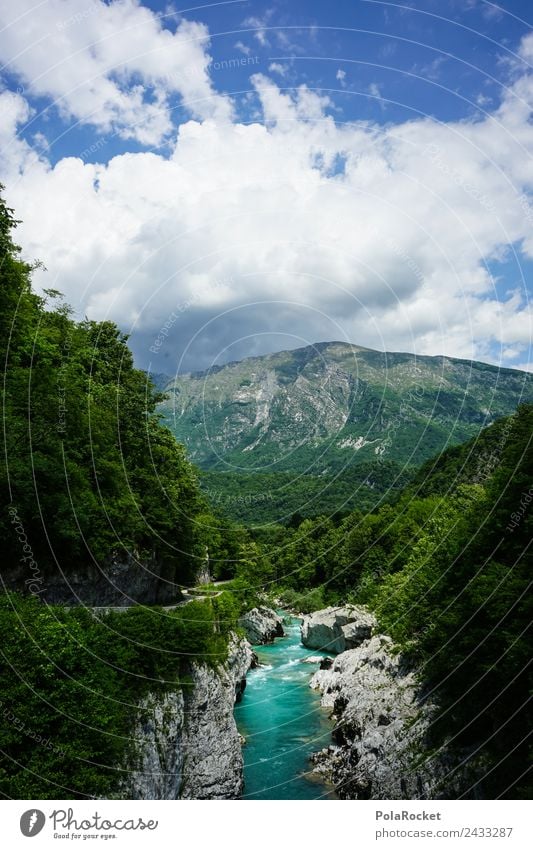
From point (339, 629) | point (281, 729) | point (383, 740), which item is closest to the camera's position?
point (383, 740)

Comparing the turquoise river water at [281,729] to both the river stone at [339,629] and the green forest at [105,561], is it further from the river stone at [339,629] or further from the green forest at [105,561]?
the green forest at [105,561]

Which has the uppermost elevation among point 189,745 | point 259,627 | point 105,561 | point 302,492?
point 302,492

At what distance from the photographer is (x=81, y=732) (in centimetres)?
1582

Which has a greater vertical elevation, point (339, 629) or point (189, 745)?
point (189, 745)

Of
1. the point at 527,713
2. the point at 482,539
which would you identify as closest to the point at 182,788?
the point at 527,713

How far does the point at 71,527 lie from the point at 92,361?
752 inches

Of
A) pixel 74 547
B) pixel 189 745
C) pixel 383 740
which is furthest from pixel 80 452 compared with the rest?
pixel 383 740

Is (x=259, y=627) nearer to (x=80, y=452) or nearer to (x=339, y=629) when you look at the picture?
(x=339, y=629)

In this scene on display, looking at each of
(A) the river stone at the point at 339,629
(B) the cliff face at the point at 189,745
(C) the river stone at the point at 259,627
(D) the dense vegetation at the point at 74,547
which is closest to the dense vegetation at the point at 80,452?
(D) the dense vegetation at the point at 74,547

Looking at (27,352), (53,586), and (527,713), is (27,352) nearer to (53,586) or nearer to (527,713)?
(53,586)

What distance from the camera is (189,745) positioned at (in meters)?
23.3

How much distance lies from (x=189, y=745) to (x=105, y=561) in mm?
9533

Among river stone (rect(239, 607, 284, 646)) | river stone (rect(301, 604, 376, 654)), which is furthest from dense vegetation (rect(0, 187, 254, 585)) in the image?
river stone (rect(239, 607, 284, 646))

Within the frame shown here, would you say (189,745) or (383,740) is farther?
(383,740)
